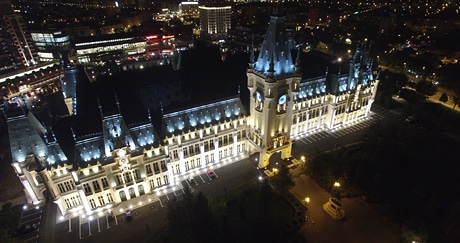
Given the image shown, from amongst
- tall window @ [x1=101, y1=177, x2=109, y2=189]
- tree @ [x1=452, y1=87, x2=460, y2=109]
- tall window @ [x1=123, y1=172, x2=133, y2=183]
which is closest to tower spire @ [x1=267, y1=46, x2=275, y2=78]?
tall window @ [x1=123, y1=172, x2=133, y2=183]

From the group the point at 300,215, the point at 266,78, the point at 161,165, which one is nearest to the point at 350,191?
the point at 300,215

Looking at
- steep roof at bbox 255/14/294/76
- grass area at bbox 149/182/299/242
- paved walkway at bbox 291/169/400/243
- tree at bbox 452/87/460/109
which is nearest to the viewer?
grass area at bbox 149/182/299/242

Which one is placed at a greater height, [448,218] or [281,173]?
[281,173]

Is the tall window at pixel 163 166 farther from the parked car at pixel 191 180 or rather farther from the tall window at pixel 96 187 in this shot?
the tall window at pixel 96 187

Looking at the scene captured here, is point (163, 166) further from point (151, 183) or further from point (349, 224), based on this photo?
point (349, 224)

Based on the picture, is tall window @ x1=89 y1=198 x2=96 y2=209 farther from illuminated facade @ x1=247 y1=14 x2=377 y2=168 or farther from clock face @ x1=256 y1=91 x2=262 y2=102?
clock face @ x1=256 y1=91 x2=262 y2=102

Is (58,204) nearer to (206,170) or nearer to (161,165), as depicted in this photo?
(161,165)

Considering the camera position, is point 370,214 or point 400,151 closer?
point 370,214
